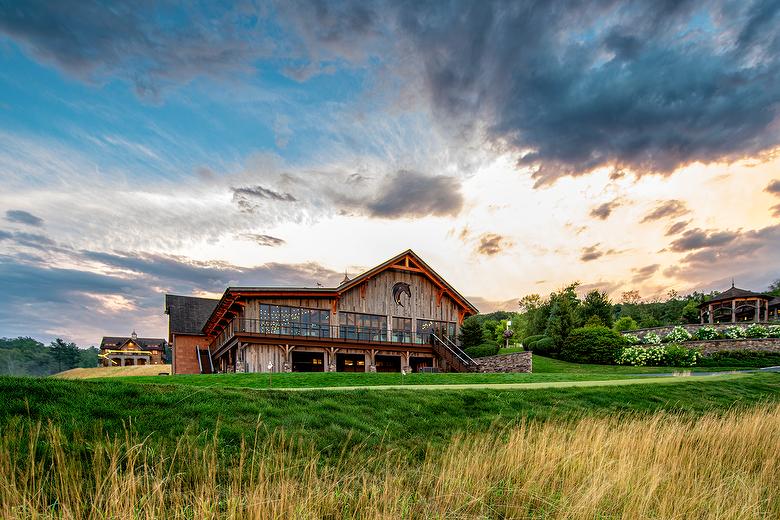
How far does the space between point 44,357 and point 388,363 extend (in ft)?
285

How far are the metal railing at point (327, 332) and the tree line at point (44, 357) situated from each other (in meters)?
70.2

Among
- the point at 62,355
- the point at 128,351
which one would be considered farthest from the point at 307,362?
the point at 62,355

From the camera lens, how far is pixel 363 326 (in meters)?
27.7

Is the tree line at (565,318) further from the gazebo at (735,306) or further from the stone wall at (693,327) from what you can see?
the stone wall at (693,327)

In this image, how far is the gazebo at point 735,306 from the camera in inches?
1836

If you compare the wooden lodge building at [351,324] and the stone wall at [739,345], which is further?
the stone wall at [739,345]

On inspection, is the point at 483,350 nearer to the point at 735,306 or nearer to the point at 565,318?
the point at 565,318

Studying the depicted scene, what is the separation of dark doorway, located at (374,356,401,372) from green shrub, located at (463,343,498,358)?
5.18 metres

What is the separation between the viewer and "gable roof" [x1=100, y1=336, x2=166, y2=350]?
63.8 meters

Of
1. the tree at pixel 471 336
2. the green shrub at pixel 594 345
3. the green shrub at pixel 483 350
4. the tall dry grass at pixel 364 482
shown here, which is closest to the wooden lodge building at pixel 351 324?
the tree at pixel 471 336

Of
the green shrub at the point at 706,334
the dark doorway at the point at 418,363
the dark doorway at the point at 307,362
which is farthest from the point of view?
the green shrub at the point at 706,334

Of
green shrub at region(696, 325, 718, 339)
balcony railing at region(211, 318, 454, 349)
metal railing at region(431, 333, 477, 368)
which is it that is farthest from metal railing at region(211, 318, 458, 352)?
green shrub at region(696, 325, 718, 339)

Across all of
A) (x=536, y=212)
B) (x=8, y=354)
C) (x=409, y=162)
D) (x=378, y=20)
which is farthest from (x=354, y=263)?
(x=8, y=354)

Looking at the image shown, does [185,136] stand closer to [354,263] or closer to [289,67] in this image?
[289,67]
